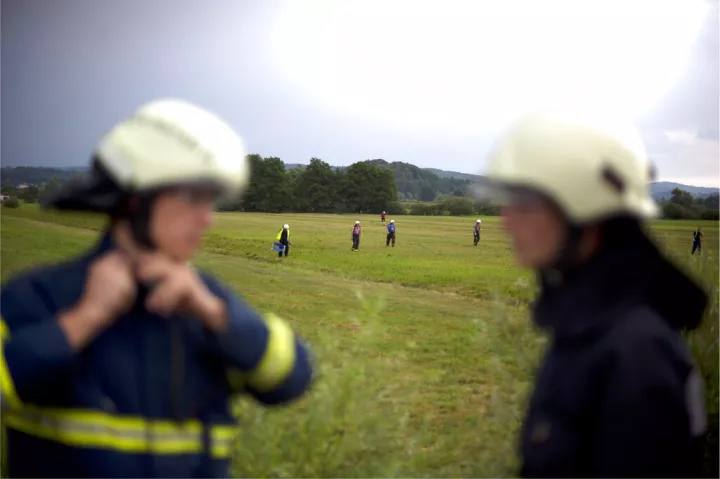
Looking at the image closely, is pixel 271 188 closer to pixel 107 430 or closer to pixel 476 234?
pixel 107 430

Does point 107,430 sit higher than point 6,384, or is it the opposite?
point 6,384

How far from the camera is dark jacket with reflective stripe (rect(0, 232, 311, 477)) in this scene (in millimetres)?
1838

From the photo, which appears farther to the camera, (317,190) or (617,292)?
(317,190)

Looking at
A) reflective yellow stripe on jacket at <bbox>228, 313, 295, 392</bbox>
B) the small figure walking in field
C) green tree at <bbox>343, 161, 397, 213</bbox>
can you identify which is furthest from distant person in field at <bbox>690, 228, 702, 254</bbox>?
the small figure walking in field

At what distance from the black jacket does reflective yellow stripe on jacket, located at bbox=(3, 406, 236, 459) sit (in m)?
1.14

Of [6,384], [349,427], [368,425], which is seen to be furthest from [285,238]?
[6,384]

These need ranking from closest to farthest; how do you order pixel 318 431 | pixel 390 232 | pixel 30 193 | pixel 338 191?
pixel 318 431 < pixel 30 193 < pixel 338 191 < pixel 390 232

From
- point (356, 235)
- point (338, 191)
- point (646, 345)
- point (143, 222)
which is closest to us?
point (646, 345)

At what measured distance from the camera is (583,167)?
1769 mm

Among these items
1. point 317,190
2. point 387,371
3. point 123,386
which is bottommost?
point 387,371

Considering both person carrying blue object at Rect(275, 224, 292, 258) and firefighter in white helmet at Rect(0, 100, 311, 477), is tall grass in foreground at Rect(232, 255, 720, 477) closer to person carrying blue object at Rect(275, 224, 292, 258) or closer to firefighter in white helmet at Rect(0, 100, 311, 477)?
firefighter in white helmet at Rect(0, 100, 311, 477)

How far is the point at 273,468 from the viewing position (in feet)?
10.9

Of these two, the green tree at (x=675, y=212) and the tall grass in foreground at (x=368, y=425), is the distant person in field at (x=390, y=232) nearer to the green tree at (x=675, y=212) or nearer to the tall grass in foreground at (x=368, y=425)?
the tall grass in foreground at (x=368, y=425)

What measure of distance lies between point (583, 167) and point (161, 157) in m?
1.30
